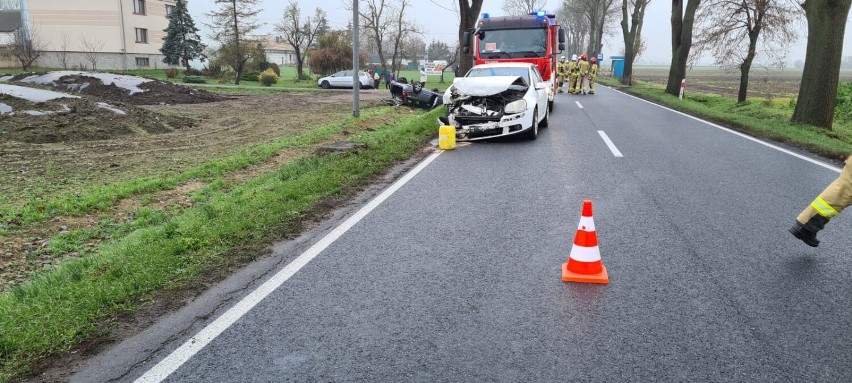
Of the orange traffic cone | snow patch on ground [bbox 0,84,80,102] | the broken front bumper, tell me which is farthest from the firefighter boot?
snow patch on ground [bbox 0,84,80,102]

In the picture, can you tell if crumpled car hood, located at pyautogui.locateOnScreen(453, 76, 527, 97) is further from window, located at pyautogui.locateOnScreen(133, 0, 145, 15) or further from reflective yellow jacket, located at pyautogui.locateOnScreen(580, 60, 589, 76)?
window, located at pyautogui.locateOnScreen(133, 0, 145, 15)

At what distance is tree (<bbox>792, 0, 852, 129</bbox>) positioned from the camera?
45.5ft

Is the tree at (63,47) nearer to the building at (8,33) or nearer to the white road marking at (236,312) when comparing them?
the building at (8,33)

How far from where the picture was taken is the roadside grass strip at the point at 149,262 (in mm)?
3641

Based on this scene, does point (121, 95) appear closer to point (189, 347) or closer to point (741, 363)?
point (189, 347)

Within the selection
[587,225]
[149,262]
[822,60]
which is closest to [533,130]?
[822,60]

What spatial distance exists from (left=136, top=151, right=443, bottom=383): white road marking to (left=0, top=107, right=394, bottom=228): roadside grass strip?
4155 mm

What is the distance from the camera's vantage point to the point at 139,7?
2151 inches

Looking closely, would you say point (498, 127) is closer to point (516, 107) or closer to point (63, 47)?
point (516, 107)

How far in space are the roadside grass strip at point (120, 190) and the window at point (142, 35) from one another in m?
48.6

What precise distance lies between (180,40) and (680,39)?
4227 cm

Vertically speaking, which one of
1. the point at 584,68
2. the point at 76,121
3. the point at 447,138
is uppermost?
the point at 584,68

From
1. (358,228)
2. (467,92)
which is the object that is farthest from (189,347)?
(467,92)

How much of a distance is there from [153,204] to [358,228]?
4.03m
